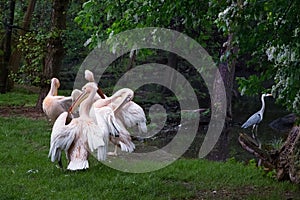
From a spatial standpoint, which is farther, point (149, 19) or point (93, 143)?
point (93, 143)

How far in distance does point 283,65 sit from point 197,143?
836 centimetres

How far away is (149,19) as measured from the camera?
5613 mm

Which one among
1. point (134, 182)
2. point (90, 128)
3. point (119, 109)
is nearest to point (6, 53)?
point (119, 109)

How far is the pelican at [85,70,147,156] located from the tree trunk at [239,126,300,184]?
190cm

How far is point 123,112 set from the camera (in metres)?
8.98

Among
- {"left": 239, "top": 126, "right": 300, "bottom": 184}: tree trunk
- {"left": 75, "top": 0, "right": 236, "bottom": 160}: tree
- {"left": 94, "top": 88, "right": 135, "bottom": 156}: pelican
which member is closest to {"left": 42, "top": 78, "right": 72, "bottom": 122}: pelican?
{"left": 94, "top": 88, "right": 135, "bottom": 156}: pelican

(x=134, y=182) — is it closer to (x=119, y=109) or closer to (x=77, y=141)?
(x=77, y=141)

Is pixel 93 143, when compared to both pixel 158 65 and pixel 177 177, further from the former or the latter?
pixel 158 65

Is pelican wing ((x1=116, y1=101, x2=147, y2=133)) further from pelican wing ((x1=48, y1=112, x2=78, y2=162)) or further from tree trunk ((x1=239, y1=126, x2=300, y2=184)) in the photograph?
tree trunk ((x1=239, y1=126, x2=300, y2=184))

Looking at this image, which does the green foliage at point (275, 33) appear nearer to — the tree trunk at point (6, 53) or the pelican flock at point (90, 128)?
the pelican flock at point (90, 128)

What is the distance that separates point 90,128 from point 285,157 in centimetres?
273

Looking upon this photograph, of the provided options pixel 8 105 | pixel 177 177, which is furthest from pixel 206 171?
pixel 8 105

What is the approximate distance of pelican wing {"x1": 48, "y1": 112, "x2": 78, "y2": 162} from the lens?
6.96m

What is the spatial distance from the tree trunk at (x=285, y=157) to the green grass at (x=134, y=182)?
151 mm
